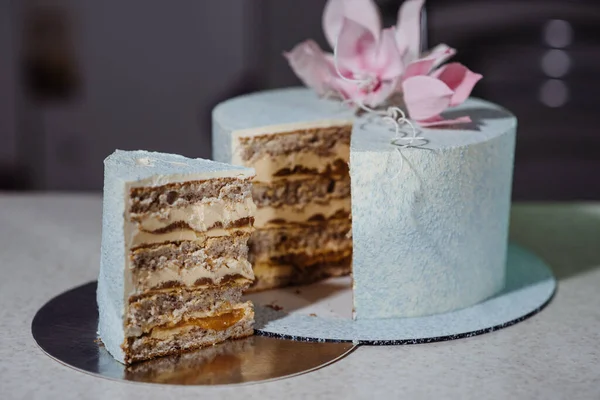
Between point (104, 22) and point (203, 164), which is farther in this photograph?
point (104, 22)

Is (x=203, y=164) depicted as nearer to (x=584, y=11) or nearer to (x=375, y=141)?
(x=375, y=141)

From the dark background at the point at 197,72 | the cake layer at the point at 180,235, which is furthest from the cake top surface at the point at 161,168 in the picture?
the dark background at the point at 197,72

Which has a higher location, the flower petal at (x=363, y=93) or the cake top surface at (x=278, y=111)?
the flower petal at (x=363, y=93)

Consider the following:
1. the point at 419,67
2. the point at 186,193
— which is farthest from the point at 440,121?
the point at 186,193

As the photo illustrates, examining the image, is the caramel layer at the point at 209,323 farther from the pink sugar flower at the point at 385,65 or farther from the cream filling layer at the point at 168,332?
the pink sugar flower at the point at 385,65

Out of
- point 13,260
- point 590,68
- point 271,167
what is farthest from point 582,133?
point 13,260

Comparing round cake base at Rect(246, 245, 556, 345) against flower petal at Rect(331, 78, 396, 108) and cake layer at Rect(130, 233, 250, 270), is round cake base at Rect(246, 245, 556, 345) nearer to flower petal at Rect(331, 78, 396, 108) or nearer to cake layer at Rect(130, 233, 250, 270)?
cake layer at Rect(130, 233, 250, 270)

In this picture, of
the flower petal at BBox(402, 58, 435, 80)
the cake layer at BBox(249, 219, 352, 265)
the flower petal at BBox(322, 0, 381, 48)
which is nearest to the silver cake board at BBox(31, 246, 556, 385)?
the cake layer at BBox(249, 219, 352, 265)
